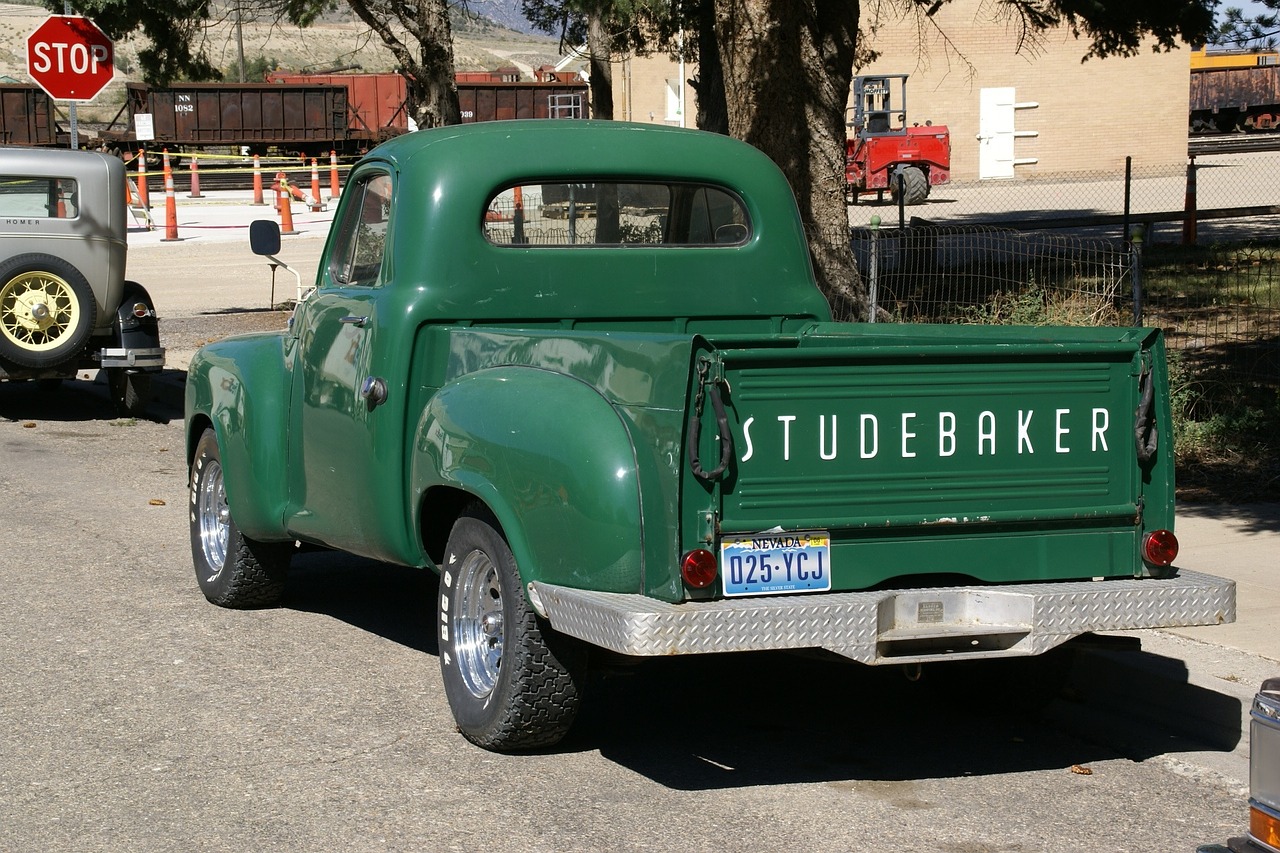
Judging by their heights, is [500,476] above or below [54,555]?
above

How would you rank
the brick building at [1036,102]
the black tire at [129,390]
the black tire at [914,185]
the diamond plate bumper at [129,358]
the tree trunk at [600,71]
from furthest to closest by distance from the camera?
the brick building at [1036,102]
the black tire at [914,185]
the tree trunk at [600,71]
the black tire at [129,390]
the diamond plate bumper at [129,358]

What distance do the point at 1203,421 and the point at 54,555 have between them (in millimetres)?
6890

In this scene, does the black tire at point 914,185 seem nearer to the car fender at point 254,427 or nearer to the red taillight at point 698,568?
the car fender at point 254,427

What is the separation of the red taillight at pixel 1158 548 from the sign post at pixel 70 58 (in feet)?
43.7

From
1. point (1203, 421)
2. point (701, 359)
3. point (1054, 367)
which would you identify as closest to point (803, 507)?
point (701, 359)

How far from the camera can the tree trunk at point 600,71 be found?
23.2m

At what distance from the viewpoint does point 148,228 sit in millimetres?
29734

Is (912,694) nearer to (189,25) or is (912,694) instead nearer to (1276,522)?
(1276,522)

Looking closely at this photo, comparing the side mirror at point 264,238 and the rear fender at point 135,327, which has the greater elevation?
the side mirror at point 264,238

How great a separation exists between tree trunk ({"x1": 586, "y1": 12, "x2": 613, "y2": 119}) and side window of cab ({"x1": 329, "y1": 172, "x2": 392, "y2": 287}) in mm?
16744

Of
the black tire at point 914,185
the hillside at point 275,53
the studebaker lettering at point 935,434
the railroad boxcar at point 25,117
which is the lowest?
the studebaker lettering at point 935,434

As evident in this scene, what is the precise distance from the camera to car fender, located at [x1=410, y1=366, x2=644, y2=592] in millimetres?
4484

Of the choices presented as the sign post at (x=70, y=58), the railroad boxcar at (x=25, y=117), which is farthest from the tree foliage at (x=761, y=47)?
the railroad boxcar at (x=25, y=117)

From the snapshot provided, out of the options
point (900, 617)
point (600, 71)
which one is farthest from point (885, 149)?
point (900, 617)
